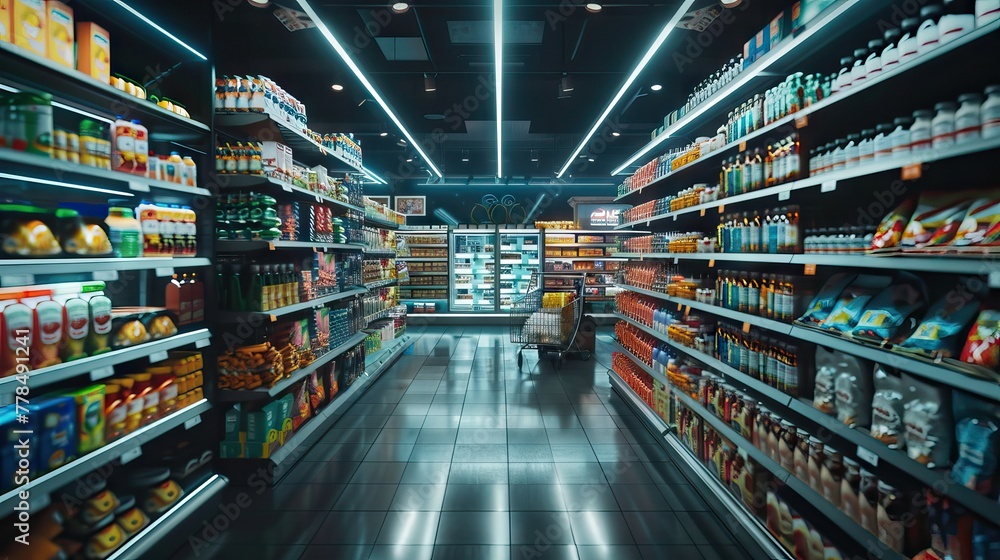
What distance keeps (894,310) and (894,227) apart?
0.32 meters

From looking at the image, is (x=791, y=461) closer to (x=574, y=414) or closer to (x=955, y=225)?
(x=955, y=225)

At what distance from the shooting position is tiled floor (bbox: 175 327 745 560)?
2.69 metres

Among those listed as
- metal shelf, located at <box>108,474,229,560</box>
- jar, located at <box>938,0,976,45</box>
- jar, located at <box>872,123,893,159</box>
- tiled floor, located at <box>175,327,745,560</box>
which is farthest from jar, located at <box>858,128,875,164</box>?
metal shelf, located at <box>108,474,229,560</box>

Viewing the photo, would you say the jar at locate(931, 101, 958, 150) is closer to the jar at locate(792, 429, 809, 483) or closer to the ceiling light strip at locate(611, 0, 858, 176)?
the ceiling light strip at locate(611, 0, 858, 176)

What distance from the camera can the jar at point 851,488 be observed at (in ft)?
6.45

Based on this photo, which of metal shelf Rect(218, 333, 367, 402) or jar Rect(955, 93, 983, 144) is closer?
jar Rect(955, 93, 983, 144)

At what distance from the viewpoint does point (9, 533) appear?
6.30ft

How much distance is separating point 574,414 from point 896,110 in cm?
372

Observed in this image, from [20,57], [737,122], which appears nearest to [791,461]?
[737,122]

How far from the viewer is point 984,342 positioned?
1460 mm

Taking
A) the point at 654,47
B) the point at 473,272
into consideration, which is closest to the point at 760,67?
the point at 654,47

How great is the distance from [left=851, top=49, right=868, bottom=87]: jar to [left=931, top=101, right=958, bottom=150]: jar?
0.37 metres

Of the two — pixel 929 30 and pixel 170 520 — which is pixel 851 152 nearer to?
pixel 929 30

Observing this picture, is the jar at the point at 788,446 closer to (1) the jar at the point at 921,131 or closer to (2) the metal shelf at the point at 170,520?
(1) the jar at the point at 921,131
